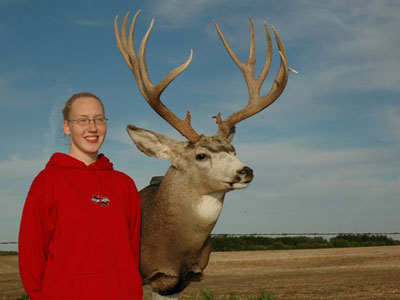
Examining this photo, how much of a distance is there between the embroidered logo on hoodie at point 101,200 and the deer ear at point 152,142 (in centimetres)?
157

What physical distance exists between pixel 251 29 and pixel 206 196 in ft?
10.5

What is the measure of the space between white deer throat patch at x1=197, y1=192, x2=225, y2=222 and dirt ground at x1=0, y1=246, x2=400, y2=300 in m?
6.38

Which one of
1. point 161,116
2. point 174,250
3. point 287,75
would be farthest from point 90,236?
point 287,75

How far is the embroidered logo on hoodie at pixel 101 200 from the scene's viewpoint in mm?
3816

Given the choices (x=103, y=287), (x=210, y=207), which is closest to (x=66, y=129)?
(x=103, y=287)

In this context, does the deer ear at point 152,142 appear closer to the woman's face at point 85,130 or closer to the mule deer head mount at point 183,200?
the mule deer head mount at point 183,200

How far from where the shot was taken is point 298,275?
16.2m

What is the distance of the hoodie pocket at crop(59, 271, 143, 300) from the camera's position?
351 cm

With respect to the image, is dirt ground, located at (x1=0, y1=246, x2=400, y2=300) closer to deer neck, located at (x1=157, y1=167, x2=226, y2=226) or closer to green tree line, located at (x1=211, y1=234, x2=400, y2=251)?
green tree line, located at (x1=211, y1=234, x2=400, y2=251)

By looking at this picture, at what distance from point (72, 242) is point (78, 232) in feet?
0.28

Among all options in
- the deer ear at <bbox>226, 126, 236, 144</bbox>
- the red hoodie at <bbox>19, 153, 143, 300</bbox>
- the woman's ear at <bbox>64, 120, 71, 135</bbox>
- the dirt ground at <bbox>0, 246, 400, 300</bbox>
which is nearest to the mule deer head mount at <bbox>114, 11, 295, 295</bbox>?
the deer ear at <bbox>226, 126, 236, 144</bbox>

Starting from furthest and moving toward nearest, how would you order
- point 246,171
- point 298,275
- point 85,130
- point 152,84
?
point 298,275 → point 152,84 → point 246,171 → point 85,130

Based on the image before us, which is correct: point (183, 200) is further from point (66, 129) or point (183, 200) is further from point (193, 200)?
point (66, 129)

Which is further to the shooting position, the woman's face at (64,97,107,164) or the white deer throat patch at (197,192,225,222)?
the white deer throat patch at (197,192,225,222)
